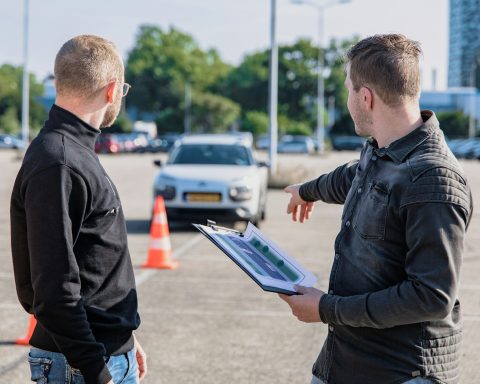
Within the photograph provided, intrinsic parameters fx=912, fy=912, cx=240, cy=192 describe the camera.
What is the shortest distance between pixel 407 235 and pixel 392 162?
276mm

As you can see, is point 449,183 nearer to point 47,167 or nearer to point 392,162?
point 392,162

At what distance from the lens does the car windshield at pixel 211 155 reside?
15.9 metres

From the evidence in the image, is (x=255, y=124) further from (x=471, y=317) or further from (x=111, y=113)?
(x=111, y=113)

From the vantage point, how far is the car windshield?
15.9 meters

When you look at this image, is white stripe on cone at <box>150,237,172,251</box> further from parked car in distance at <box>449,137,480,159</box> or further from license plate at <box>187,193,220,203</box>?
parked car in distance at <box>449,137,480,159</box>

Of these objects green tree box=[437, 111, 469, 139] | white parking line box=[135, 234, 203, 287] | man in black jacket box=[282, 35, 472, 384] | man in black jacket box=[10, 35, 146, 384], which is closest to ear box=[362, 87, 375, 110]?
man in black jacket box=[282, 35, 472, 384]

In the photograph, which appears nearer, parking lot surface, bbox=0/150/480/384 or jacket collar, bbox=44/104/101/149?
jacket collar, bbox=44/104/101/149

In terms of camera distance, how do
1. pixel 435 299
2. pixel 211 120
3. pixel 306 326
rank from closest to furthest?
pixel 435 299
pixel 306 326
pixel 211 120

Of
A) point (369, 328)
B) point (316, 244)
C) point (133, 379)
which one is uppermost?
point (369, 328)

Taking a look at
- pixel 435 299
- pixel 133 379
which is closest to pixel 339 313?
pixel 435 299

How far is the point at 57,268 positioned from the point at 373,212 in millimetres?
977

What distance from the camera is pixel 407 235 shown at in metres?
2.66

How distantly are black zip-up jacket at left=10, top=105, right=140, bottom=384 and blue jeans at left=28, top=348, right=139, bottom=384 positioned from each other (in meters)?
0.03

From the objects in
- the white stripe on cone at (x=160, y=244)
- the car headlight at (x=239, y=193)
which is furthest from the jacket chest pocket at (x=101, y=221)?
the car headlight at (x=239, y=193)
